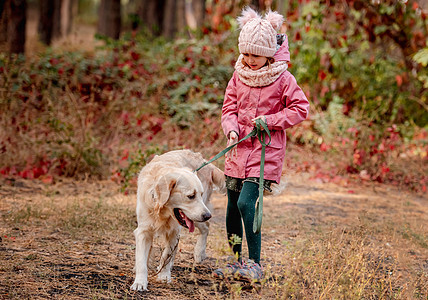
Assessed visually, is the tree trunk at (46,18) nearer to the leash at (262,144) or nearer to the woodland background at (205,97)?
the woodland background at (205,97)

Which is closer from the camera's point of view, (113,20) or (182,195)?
(182,195)

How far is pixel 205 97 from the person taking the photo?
32.8 ft

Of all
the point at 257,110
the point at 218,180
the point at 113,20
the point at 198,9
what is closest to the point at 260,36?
the point at 257,110

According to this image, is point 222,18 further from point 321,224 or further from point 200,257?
point 200,257

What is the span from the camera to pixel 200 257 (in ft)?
14.7

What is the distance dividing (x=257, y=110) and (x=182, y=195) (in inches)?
37.7

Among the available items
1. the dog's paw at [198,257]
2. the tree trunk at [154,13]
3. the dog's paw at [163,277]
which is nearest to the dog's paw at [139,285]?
the dog's paw at [163,277]

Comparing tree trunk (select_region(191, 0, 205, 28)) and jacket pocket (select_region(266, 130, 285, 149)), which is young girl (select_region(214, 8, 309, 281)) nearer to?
jacket pocket (select_region(266, 130, 285, 149))

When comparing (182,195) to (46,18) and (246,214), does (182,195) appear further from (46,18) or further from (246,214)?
(46,18)

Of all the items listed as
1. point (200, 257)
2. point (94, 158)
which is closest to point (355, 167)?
point (94, 158)

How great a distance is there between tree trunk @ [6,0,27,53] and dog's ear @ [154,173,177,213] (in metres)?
7.90

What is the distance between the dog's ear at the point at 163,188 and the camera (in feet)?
11.6

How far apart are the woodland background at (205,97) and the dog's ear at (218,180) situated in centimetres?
235

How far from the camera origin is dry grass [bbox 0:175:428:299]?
3541 millimetres
